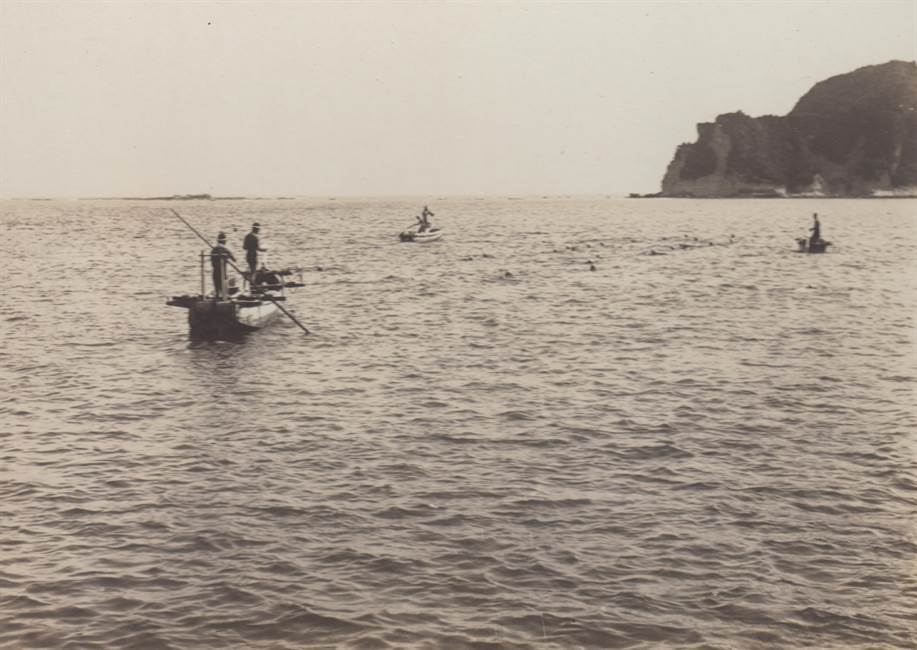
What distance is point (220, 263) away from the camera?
25.5 m

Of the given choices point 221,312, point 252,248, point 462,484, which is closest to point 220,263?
point 221,312

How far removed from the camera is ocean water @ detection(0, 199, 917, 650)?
930 cm

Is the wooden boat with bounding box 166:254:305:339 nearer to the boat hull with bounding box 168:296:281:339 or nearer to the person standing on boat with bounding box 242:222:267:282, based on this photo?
the boat hull with bounding box 168:296:281:339

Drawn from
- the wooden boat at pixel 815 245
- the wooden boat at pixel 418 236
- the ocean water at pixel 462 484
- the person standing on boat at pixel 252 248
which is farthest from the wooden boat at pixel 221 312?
the wooden boat at pixel 418 236

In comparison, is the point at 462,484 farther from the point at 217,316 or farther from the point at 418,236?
the point at 418,236

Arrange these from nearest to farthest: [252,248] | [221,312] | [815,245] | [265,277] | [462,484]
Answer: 1. [462,484]
2. [221,312]
3. [252,248]
4. [265,277]
5. [815,245]

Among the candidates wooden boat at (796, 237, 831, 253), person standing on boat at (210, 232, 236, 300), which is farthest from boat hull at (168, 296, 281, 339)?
wooden boat at (796, 237, 831, 253)

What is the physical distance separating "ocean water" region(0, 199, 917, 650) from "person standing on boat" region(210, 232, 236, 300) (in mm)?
1571

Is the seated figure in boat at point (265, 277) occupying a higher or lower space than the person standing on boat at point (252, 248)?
lower

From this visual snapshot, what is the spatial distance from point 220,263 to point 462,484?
1444cm

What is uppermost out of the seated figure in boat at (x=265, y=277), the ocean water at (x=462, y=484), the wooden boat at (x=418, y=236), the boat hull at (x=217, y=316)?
the wooden boat at (x=418, y=236)

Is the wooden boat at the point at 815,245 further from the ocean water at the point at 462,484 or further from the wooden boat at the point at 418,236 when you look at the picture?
the ocean water at the point at 462,484

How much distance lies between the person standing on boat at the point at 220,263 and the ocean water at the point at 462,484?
1571mm

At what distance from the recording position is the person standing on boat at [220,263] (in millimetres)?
25016
